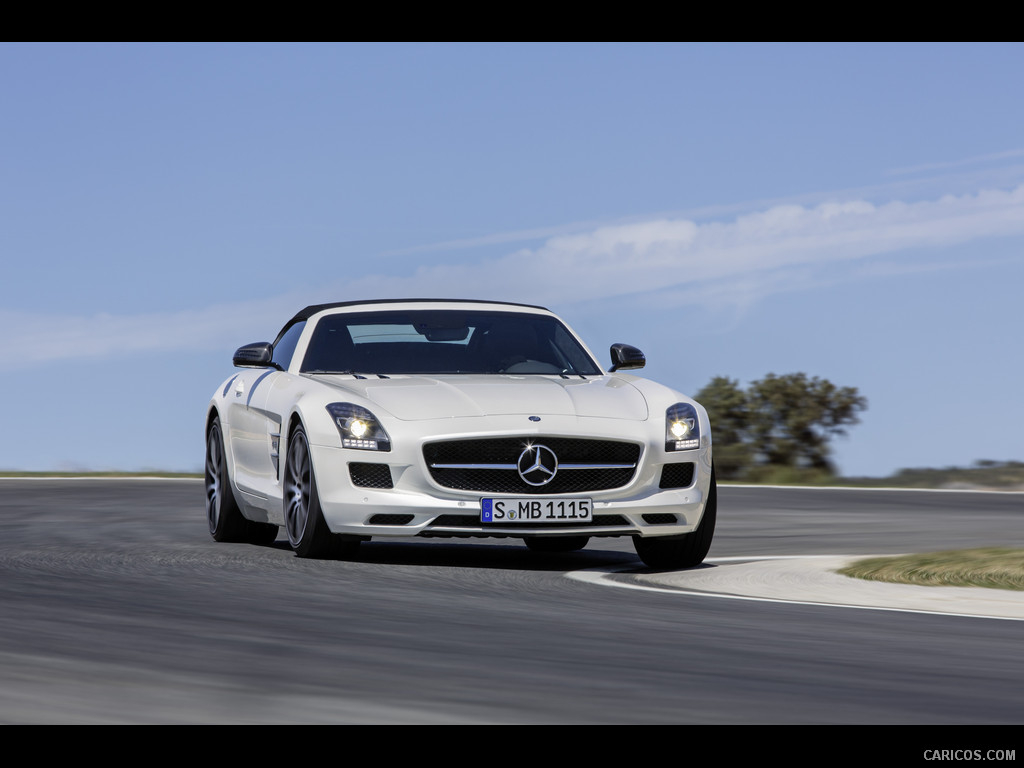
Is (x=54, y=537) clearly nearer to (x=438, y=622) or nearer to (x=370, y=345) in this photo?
(x=370, y=345)

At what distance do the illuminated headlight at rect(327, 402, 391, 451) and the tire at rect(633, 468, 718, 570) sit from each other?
68.0 inches

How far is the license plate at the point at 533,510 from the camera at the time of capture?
10.2m

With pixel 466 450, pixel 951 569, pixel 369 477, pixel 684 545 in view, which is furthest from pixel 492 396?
pixel 951 569

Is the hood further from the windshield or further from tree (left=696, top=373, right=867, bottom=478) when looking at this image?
tree (left=696, top=373, right=867, bottom=478)

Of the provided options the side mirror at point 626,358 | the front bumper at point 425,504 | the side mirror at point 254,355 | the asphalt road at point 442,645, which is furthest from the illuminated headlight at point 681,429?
the side mirror at point 254,355

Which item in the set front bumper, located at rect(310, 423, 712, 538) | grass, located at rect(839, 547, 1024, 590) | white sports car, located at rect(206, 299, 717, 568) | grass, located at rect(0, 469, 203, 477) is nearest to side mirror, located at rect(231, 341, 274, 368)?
white sports car, located at rect(206, 299, 717, 568)

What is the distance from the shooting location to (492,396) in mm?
10594

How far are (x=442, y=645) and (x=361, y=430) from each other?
3.52 meters

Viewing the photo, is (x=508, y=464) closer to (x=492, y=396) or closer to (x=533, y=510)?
(x=533, y=510)

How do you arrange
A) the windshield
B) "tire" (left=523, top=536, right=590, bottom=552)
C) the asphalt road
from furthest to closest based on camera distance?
"tire" (left=523, top=536, right=590, bottom=552) → the windshield → the asphalt road

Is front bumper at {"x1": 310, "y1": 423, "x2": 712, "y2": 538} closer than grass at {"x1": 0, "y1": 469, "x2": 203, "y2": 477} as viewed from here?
Yes

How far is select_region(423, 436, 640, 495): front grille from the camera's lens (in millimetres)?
10258
